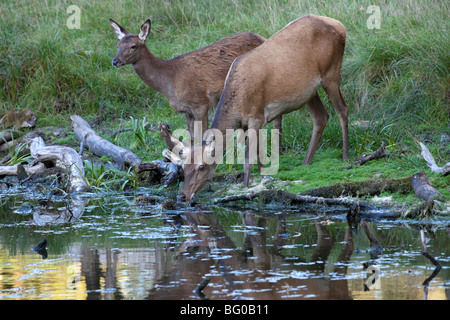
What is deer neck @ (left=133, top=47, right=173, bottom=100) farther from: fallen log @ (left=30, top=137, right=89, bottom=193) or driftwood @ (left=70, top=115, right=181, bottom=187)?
fallen log @ (left=30, top=137, right=89, bottom=193)

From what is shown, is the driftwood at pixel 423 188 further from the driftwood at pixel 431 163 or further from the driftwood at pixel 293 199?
the driftwood at pixel 293 199

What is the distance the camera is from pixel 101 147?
10266mm

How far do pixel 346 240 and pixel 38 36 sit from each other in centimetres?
874

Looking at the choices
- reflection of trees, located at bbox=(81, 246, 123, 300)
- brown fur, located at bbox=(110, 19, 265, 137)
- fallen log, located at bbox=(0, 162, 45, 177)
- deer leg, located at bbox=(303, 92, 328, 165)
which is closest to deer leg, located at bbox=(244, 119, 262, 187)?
deer leg, located at bbox=(303, 92, 328, 165)

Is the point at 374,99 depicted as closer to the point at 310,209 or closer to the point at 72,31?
the point at 310,209

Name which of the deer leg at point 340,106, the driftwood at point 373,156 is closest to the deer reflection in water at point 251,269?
the driftwood at point 373,156

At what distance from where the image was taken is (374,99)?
34.8 ft

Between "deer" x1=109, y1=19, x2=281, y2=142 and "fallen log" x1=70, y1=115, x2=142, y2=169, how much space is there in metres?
1.05

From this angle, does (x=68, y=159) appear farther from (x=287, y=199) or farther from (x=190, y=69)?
(x=287, y=199)

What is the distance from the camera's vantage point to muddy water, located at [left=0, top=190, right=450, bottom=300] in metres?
4.79

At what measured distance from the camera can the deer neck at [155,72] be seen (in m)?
10.1
